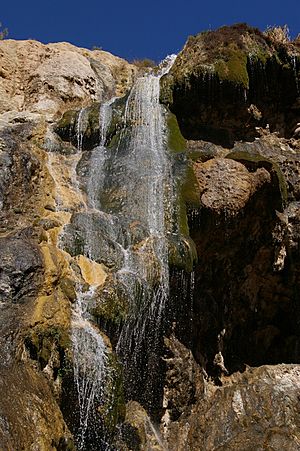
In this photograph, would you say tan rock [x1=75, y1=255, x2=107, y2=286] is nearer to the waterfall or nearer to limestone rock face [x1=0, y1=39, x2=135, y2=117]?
the waterfall

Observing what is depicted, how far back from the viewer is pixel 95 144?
45.1 feet

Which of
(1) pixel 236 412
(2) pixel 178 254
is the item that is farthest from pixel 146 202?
(1) pixel 236 412

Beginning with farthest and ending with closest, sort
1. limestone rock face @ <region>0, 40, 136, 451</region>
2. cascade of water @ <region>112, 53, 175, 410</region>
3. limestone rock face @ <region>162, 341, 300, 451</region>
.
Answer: limestone rock face @ <region>162, 341, 300, 451</region>, cascade of water @ <region>112, 53, 175, 410</region>, limestone rock face @ <region>0, 40, 136, 451</region>

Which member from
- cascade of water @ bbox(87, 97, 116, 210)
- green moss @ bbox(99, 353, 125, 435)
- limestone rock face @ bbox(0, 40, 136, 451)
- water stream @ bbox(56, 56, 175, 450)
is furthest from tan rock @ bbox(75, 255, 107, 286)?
cascade of water @ bbox(87, 97, 116, 210)

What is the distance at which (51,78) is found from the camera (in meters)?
17.6

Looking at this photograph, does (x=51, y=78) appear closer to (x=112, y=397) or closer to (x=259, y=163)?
(x=259, y=163)

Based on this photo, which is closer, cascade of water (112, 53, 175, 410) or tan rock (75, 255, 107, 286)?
tan rock (75, 255, 107, 286)

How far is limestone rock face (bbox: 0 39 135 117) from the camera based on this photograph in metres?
17.0

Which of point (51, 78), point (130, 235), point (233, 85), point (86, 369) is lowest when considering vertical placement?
point (86, 369)

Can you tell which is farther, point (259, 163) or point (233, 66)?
point (233, 66)

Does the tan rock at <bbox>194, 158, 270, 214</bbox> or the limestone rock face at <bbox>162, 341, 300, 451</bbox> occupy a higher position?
the tan rock at <bbox>194, 158, 270, 214</bbox>

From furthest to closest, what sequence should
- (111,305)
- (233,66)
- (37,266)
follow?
(233,66) < (111,305) < (37,266)

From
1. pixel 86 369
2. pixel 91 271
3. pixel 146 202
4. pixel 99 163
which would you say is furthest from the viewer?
pixel 99 163

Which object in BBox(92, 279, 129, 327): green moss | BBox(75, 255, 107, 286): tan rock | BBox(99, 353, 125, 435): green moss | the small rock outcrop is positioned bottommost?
BBox(99, 353, 125, 435): green moss
